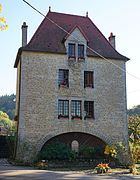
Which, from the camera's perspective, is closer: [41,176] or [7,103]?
[41,176]

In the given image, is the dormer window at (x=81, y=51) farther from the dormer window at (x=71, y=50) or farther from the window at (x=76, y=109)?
the window at (x=76, y=109)

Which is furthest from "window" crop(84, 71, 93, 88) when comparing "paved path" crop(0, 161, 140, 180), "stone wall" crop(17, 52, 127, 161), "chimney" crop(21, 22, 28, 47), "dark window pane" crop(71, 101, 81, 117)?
"paved path" crop(0, 161, 140, 180)

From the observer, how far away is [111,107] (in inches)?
1125

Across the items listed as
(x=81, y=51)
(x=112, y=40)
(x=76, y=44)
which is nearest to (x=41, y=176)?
(x=81, y=51)

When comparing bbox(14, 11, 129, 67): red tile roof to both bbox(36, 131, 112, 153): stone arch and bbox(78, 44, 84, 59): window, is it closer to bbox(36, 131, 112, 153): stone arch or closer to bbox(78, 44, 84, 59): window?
bbox(78, 44, 84, 59): window

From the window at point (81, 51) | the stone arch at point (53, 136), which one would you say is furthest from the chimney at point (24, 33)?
the stone arch at point (53, 136)

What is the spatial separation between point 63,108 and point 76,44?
5.96 meters

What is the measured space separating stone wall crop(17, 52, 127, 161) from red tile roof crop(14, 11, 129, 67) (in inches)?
26.3

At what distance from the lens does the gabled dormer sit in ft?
93.2

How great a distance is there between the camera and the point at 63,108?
2738 cm

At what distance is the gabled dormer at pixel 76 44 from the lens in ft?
93.2

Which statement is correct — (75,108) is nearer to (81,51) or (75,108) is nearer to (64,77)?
(64,77)

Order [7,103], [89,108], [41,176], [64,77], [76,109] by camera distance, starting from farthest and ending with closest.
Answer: [7,103] → [89,108] → [64,77] → [76,109] → [41,176]

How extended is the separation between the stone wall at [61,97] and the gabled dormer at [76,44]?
582 millimetres
